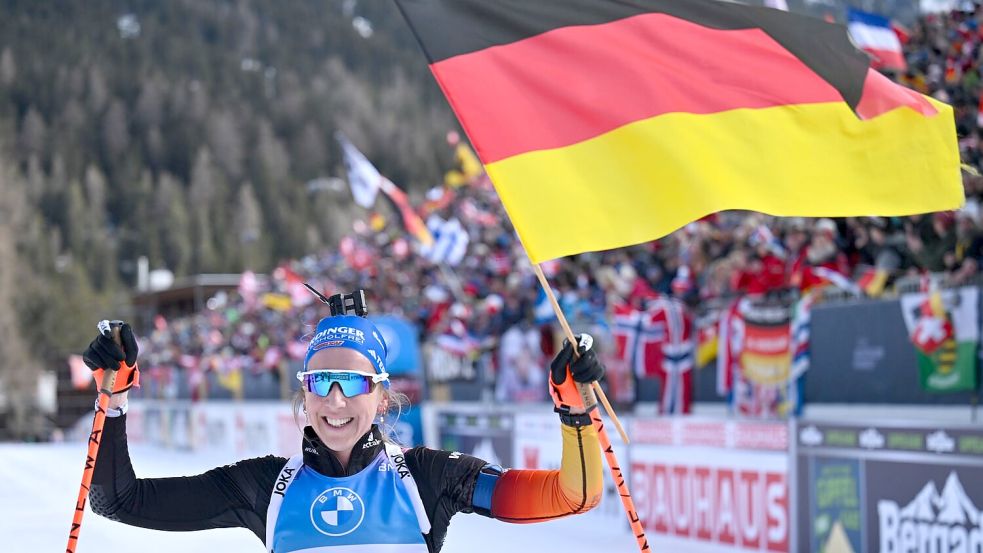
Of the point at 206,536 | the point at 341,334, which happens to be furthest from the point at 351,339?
the point at 206,536

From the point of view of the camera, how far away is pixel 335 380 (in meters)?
3.63

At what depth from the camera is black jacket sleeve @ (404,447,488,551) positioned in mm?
3736

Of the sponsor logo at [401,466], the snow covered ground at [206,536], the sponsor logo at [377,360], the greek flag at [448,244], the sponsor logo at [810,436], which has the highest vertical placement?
the greek flag at [448,244]

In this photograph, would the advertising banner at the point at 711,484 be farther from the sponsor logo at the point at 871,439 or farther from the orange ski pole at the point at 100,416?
the orange ski pole at the point at 100,416

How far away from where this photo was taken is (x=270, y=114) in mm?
156250

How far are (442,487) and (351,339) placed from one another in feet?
1.61

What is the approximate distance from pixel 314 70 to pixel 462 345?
159m

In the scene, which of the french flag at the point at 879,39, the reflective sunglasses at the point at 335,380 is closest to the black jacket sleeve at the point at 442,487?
the reflective sunglasses at the point at 335,380

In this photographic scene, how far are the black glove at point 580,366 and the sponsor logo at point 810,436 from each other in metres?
6.36

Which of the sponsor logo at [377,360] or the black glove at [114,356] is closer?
the black glove at [114,356]

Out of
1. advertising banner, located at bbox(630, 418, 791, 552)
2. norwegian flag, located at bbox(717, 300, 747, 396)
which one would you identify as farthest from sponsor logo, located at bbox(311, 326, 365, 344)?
norwegian flag, located at bbox(717, 300, 747, 396)

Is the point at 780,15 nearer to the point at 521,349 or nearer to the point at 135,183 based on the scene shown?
the point at 521,349

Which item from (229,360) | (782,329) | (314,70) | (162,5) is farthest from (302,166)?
(782,329)

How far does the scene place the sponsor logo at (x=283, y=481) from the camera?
147 inches
